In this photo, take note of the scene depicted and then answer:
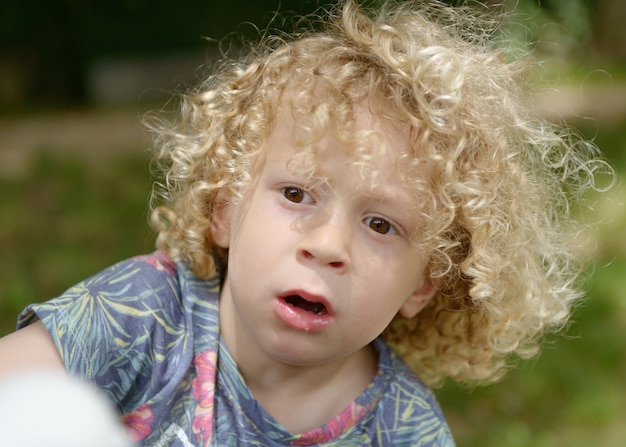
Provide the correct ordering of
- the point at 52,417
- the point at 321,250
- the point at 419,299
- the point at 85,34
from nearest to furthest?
the point at 52,417 < the point at 321,250 < the point at 419,299 < the point at 85,34

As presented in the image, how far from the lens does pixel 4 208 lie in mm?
4023

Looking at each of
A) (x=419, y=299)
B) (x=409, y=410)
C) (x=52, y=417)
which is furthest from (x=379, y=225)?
(x=52, y=417)

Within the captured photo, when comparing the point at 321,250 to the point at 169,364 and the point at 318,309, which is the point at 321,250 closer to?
the point at 318,309

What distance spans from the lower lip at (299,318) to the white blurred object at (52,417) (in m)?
0.79

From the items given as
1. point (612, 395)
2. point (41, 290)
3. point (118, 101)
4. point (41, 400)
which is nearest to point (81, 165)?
point (41, 290)

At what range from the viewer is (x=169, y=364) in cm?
185

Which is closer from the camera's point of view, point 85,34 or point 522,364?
point 522,364

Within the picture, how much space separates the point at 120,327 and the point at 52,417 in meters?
0.94

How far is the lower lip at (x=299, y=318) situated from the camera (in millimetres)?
1682

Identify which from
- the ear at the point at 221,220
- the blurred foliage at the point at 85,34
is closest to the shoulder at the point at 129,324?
the ear at the point at 221,220

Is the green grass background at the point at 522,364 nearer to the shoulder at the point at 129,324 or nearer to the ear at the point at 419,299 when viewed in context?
the ear at the point at 419,299

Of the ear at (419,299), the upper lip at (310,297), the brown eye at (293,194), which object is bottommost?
the ear at (419,299)

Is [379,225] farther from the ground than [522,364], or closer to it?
farther from the ground

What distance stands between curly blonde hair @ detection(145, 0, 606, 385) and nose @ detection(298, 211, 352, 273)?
0.14 metres
